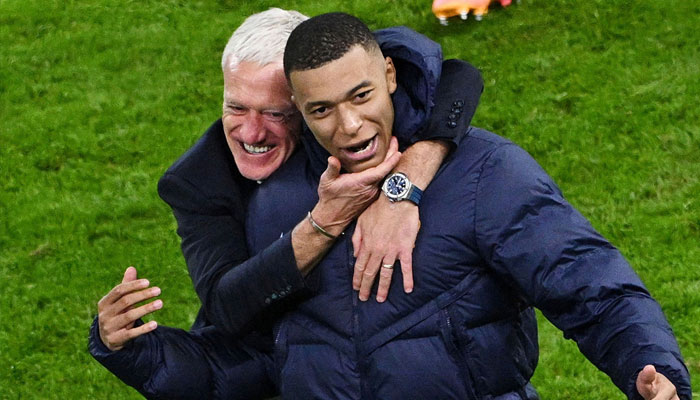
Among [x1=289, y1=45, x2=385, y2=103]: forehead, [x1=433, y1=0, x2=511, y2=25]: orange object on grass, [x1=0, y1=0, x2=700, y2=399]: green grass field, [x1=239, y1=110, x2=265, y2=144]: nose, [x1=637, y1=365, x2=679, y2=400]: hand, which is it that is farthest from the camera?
[x1=433, y1=0, x2=511, y2=25]: orange object on grass

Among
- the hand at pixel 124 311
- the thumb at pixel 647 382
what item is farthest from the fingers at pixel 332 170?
the thumb at pixel 647 382

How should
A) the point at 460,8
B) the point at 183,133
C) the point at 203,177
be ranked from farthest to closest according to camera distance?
1. the point at 460,8
2. the point at 183,133
3. the point at 203,177

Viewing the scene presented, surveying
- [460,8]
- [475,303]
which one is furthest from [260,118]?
[460,8]

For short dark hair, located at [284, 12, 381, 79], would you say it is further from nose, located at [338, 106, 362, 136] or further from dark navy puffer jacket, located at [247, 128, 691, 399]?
dark navy puffer jacket, located at [247, 128, 691, 399]

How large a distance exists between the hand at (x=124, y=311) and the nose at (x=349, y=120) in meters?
0.88

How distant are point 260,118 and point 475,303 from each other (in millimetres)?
1025

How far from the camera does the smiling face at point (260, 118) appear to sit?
451 cm

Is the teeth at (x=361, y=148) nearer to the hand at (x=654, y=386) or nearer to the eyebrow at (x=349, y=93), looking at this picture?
the eyebrow at (x=349, y=93)

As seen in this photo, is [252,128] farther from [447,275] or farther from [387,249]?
[447,275]

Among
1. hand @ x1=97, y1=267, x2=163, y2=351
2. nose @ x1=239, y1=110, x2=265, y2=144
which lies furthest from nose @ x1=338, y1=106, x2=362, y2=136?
hand @ x1=97, y1=267, x2=163, y2=351

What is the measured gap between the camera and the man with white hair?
Result: 4.25 m

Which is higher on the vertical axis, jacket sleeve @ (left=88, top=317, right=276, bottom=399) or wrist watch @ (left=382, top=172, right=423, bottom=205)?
wrist watch @ (left=382, top=172, right=423, bottom=205)

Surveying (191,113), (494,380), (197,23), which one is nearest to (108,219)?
(191,113)

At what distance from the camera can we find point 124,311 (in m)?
4.50
